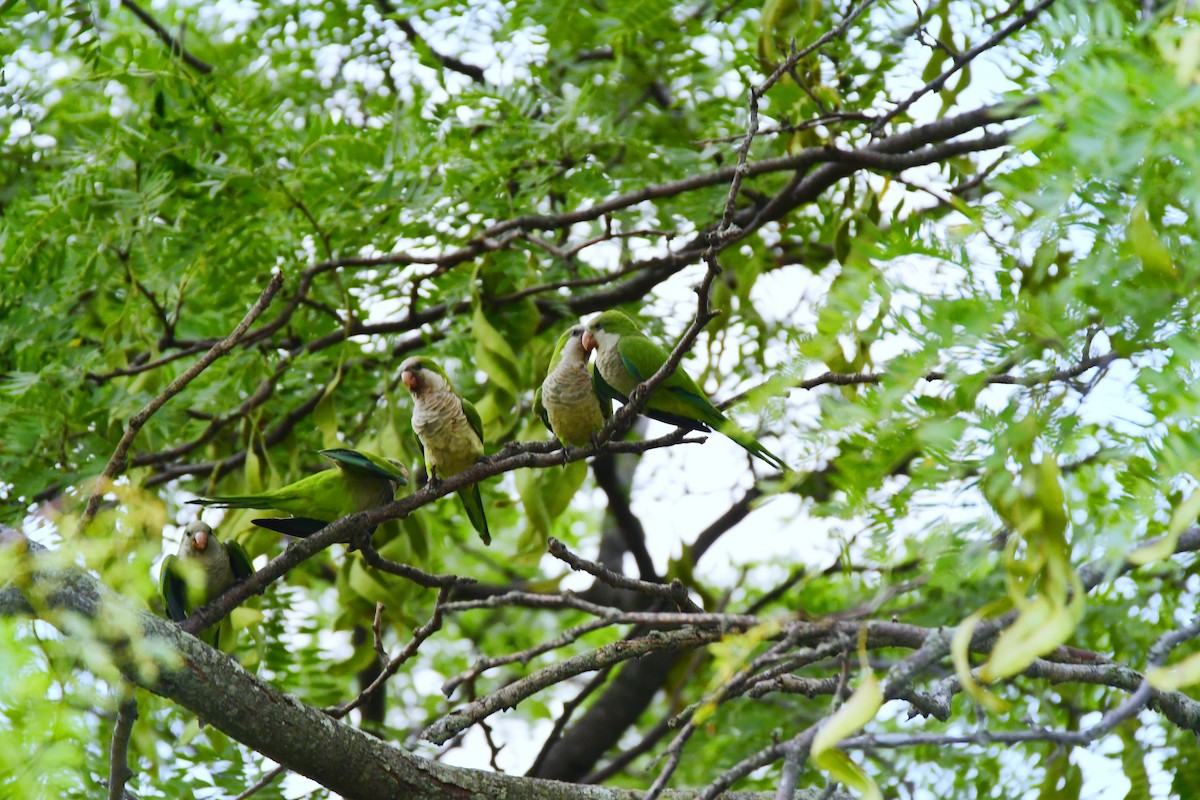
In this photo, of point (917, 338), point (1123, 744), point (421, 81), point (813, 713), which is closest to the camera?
point (917, 338)

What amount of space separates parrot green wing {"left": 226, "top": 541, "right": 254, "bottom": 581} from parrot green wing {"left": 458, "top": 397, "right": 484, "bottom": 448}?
0.83m

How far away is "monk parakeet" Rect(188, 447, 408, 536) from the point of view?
315 centimetres

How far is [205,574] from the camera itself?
336 cm

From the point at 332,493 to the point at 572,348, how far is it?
2.74 feet

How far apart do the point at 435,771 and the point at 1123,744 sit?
1.90 meters

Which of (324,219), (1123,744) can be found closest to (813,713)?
(1123,744)

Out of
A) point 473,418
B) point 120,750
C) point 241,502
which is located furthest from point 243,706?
point 473,418

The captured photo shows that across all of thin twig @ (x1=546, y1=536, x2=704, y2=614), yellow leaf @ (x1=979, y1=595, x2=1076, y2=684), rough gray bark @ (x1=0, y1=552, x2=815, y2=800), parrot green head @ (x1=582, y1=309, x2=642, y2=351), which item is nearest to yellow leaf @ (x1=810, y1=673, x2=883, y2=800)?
yellow leaf @ (x1=979, y1=595, x2=1076, y2=684)

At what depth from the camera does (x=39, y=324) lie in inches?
148

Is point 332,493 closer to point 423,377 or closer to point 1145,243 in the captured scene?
point 423,377

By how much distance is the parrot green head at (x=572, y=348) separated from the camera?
332 cm

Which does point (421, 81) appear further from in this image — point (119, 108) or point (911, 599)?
point (911, 599)

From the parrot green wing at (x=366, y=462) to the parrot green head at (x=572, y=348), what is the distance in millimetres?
553

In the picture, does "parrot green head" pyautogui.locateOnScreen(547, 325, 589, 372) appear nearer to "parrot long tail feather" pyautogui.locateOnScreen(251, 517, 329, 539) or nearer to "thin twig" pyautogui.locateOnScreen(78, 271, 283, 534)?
"parrot long tail feather" pyautogui.locateOnScreen(251, 517, 329, 539)
